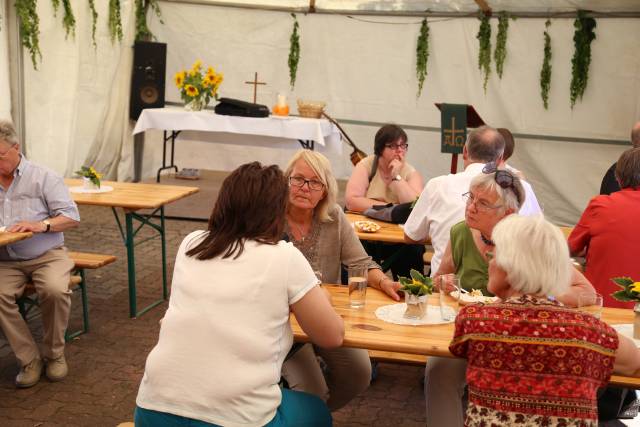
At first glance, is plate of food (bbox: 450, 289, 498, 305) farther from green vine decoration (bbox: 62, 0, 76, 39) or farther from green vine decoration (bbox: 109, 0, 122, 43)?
green vine decoration (bbox: 109, 0, 122, 43)

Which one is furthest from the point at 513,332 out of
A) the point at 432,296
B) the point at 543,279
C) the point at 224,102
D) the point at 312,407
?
the point at 224,102

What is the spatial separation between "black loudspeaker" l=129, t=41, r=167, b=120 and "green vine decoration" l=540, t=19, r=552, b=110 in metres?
4.86

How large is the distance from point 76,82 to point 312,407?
315 inches

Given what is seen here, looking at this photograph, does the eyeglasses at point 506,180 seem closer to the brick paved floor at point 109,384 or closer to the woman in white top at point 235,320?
the woman in white top at point 235,320

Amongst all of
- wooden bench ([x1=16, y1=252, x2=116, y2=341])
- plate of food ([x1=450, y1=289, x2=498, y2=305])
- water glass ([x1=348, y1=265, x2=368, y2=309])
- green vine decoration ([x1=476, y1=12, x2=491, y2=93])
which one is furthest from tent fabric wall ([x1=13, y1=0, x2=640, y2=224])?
plate of food ([x1=450, y1=289, x2=498, y2=305])

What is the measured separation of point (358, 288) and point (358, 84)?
26.2ft

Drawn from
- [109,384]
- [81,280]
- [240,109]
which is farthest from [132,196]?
[240,109]

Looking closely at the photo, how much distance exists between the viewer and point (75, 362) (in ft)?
15.9

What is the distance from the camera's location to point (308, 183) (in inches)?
146

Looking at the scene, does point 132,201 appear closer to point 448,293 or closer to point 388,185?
point 388,185

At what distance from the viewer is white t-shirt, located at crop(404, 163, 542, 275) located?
4320mm

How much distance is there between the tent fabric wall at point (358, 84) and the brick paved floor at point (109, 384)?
416 cm

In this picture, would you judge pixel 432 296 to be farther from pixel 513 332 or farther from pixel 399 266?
pixel 399 266

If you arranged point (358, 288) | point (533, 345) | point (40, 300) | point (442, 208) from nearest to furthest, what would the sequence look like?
point (533, 345)
point (358, 288)
point (442, 208)
point (40, 300)
